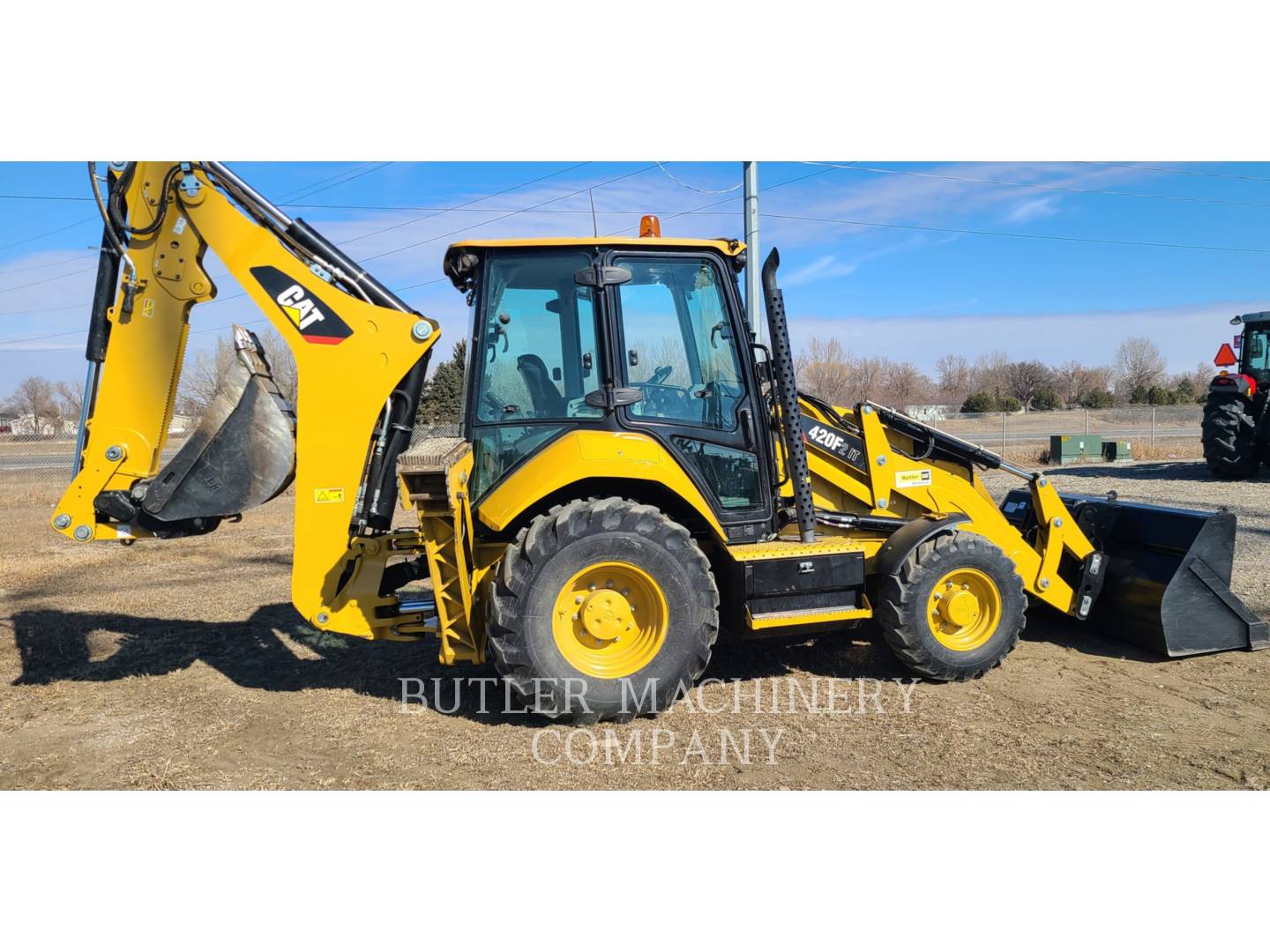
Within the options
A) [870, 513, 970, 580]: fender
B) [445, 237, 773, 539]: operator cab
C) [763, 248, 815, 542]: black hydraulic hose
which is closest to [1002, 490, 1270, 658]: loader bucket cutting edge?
[870, 513, 970, 580]: fender

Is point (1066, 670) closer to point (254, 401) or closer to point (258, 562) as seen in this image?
point (254, 401)

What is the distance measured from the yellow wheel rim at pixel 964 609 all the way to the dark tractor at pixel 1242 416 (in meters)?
11.6

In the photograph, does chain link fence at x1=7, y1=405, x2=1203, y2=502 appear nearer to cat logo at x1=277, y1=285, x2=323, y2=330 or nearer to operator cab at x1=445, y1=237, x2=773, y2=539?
cat logo at x1=277, y1=285, x2=323, y2=330

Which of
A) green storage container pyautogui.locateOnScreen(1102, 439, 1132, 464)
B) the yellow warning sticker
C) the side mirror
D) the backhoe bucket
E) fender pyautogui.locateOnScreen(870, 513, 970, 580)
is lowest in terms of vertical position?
green storage container pyautogui.locateOnScreen(1102, 439, 1132, 464)

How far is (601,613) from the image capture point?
4.38 meters

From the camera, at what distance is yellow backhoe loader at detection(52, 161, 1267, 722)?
4332 mm

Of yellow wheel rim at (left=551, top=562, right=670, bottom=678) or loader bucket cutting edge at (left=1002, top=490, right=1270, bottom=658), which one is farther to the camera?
loader bucket cutting edge at (left=1002, top=490, right=1270, bottom=658)

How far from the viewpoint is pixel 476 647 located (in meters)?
4.41

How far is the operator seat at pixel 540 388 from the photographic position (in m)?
4.62

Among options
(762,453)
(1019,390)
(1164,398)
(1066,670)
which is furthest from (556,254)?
(1019,390)

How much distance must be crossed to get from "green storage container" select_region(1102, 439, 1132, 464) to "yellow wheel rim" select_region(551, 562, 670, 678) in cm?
1842

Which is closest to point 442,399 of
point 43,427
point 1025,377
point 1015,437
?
point 1015,437

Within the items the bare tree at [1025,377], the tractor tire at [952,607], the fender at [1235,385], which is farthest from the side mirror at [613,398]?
the bare tree at [1025,377]

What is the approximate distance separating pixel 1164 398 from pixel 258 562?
4378cm
